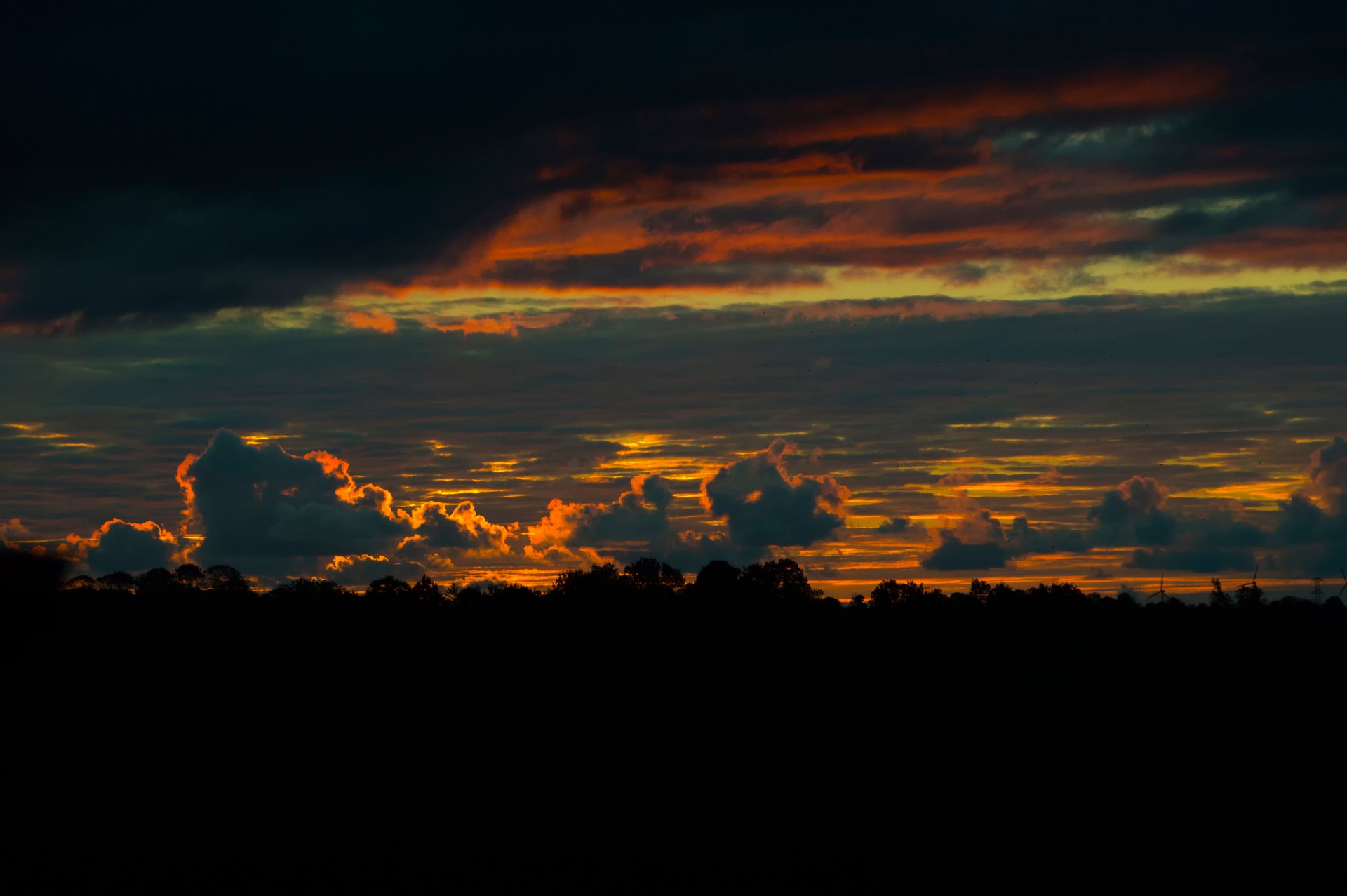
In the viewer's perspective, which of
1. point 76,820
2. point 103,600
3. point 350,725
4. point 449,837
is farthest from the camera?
point 103,600

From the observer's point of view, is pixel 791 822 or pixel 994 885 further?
pixel 791 822

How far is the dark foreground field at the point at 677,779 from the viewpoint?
175 feet

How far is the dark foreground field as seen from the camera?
53219 mm

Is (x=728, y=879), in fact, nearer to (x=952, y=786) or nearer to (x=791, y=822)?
(x=791, y=822)

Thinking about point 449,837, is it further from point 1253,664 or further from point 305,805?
point 1253,664

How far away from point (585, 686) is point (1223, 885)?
66.2 m

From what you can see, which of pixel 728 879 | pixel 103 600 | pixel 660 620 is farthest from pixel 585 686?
pixel 103 600

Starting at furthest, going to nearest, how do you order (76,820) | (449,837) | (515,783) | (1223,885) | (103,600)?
(103,600)
(515,783)
(76,820)
(449,837)
(1223,885)

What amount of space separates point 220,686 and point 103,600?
276 ft

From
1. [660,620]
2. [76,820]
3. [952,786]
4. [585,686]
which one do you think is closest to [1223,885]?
[952,786]

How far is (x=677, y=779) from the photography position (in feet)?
221

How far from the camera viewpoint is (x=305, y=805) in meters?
63.6

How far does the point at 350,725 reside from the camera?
8438 centimetres

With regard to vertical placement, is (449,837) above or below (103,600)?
below
